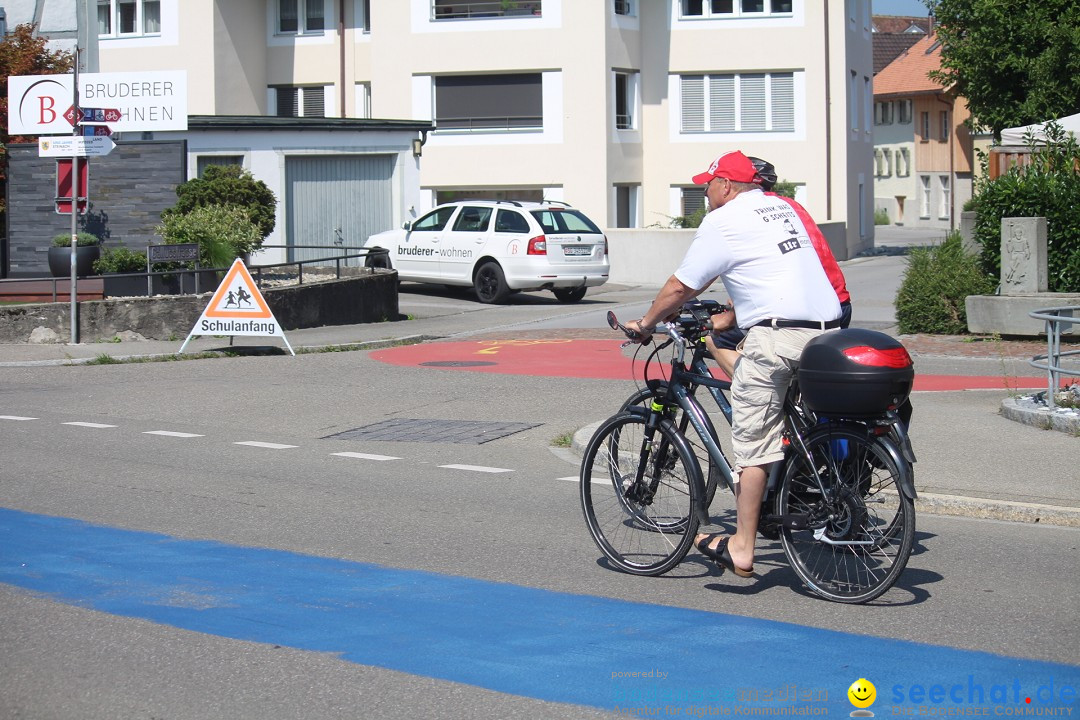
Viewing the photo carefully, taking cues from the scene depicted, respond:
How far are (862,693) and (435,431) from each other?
7.12 m

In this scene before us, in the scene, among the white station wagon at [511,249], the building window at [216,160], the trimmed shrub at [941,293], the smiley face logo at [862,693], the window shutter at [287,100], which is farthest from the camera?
the window shutter at [287,100]

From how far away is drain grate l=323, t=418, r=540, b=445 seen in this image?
11.5 metres


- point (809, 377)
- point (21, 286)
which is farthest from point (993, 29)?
point (809, 377)

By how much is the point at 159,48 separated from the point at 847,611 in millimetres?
39064

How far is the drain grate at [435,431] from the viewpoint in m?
11.5

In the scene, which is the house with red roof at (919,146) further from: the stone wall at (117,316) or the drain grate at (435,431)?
the drain grate at (435,431)

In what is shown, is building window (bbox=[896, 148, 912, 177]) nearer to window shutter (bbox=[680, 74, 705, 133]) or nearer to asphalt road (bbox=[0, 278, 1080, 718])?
window shutter (bbox=[680, 74, 705, 133])

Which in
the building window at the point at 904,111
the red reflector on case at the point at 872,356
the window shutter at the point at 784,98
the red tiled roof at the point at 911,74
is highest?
the red tiled roof at the point at 911,74

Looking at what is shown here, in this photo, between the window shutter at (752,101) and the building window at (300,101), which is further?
the building window at (300,101)

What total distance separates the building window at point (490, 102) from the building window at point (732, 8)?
4.99m

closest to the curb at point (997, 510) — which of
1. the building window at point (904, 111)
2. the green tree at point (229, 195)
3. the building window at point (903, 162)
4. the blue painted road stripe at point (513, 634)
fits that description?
the blue painted road stripe at point (513, 634)

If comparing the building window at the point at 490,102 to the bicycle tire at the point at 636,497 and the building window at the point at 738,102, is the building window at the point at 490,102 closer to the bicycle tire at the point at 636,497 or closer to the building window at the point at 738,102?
the building window at the point at 738,102

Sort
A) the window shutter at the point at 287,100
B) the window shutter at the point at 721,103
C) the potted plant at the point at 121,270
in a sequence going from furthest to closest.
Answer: the window shutter at the point at 287,100 → the window shutter at the point at 721,103 → the potted plant at the point at 121,270

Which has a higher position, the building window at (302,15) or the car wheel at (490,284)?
the building window at (302,15)
